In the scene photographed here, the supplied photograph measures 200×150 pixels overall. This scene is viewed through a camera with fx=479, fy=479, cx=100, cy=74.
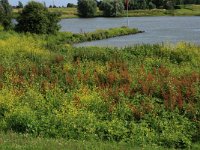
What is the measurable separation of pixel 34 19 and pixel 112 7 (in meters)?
86.7

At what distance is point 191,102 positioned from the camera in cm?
1450

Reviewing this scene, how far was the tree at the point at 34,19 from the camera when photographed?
50000 mm

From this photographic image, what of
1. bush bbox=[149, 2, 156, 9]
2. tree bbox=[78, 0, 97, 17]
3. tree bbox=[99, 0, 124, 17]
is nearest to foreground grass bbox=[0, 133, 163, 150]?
tree bbox=[99, 0, 124, 17]

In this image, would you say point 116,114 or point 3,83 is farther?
point 3,83

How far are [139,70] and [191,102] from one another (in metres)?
4.72

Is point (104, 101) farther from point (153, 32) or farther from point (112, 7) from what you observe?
point (112, 7)

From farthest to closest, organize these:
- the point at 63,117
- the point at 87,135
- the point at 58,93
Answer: the point at 58,93, the point at 63,117, the point at 87,135

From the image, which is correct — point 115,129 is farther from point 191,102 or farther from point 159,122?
point 191,102

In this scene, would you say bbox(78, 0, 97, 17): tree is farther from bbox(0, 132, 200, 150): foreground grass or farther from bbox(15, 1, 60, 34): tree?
bbox(0, 132, 200, 150): foreground grass

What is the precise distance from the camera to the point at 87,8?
139 metres

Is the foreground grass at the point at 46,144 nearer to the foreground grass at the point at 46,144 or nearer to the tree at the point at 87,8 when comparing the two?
the foreground grass at the point at 46,144

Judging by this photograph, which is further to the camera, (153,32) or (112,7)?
(112,7)

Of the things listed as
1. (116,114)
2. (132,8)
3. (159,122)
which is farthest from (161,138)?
(132,8)

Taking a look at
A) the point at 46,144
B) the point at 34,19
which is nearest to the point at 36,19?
the point at 34,19
